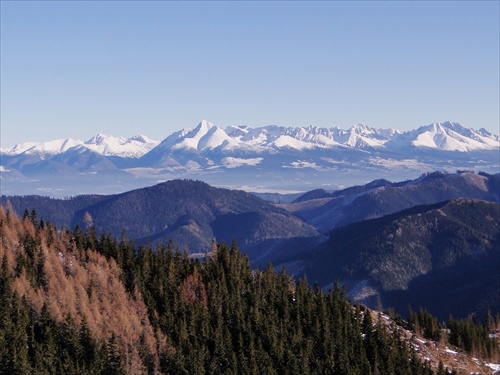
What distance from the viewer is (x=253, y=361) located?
16312cm

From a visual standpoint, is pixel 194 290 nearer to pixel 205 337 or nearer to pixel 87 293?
pixel 205 337

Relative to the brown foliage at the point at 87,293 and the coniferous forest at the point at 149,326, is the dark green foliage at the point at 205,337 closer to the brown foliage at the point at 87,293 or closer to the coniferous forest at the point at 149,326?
the coniferous forest at the point at 149,326

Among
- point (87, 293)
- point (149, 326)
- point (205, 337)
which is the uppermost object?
point (87, 293)

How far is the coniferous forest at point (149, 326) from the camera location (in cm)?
14925

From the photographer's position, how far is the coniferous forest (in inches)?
5876

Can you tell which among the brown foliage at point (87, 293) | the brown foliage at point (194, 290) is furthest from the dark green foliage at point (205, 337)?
the brown foliage at point (87, 293)

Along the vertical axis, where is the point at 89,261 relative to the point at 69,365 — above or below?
above

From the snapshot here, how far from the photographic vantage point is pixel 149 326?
168 meters

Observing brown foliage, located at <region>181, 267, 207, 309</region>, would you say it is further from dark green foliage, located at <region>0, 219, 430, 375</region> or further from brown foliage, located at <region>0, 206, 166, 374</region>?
brown foliage, located at <region>0, 206, 166, 374</region>

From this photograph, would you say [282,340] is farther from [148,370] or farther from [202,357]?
[148,370]

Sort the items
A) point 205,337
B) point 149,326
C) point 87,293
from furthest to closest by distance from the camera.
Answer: point 87,293 < point 205,337 < point 149,326

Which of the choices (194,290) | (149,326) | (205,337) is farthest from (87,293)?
(205,337)

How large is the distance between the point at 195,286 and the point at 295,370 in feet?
138

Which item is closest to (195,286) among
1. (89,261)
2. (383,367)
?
(89,261)
